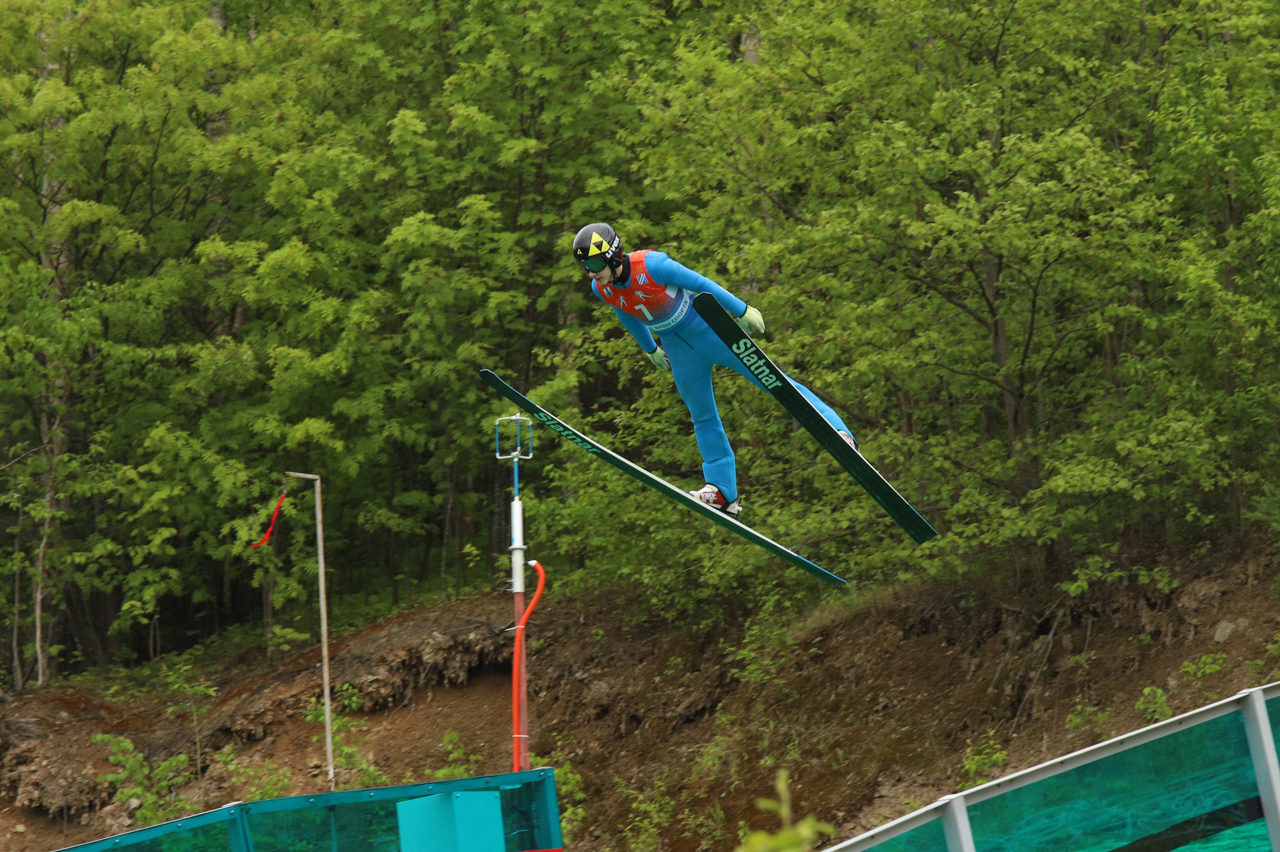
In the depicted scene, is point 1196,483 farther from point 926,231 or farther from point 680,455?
point 680,455

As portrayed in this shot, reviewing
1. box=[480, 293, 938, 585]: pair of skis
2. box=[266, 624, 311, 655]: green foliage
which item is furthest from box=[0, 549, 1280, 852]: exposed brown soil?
box=[480, 293, 938, 585]: pair of skis

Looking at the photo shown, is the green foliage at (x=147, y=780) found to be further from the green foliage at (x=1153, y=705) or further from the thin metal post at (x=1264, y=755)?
the thin metal post at (x=1264, y=755)

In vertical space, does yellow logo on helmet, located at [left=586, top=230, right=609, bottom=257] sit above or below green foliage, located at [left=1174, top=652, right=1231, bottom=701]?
above

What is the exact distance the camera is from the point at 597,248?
23.3ft

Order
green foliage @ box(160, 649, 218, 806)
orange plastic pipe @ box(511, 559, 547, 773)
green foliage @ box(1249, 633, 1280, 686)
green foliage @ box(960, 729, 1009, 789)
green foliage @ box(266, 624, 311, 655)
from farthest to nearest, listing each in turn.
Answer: green foliage @ box(266, 624, 311, 655)
green foliage @ box(160, 649, 218, 806)
orange plastic pipe @ box(511, 559, 547, 773)
green foliage @ box(960, 729, 1009, 789)
green foliage @ box(1249, 633, 1280, 686)


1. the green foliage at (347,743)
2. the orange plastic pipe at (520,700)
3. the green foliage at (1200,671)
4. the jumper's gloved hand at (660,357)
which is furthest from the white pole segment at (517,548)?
the green foliage at (1200,671)

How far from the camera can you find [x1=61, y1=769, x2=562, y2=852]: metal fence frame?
21.2ft

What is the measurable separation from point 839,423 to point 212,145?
13.2 metres

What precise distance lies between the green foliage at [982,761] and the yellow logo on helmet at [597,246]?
715cm

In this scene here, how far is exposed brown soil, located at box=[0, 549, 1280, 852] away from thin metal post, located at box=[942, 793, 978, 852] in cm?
790

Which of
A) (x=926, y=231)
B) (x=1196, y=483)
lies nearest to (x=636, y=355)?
(x=926, y=231)

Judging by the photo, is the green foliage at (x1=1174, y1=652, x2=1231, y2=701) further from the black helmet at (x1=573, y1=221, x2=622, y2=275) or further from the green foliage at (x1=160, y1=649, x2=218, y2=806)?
the green foliage at (x1=160, y1=649, x2=218, y2=806)

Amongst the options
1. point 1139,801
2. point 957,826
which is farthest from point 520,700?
point 957,826

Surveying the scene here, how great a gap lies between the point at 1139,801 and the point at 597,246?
3.79 m
